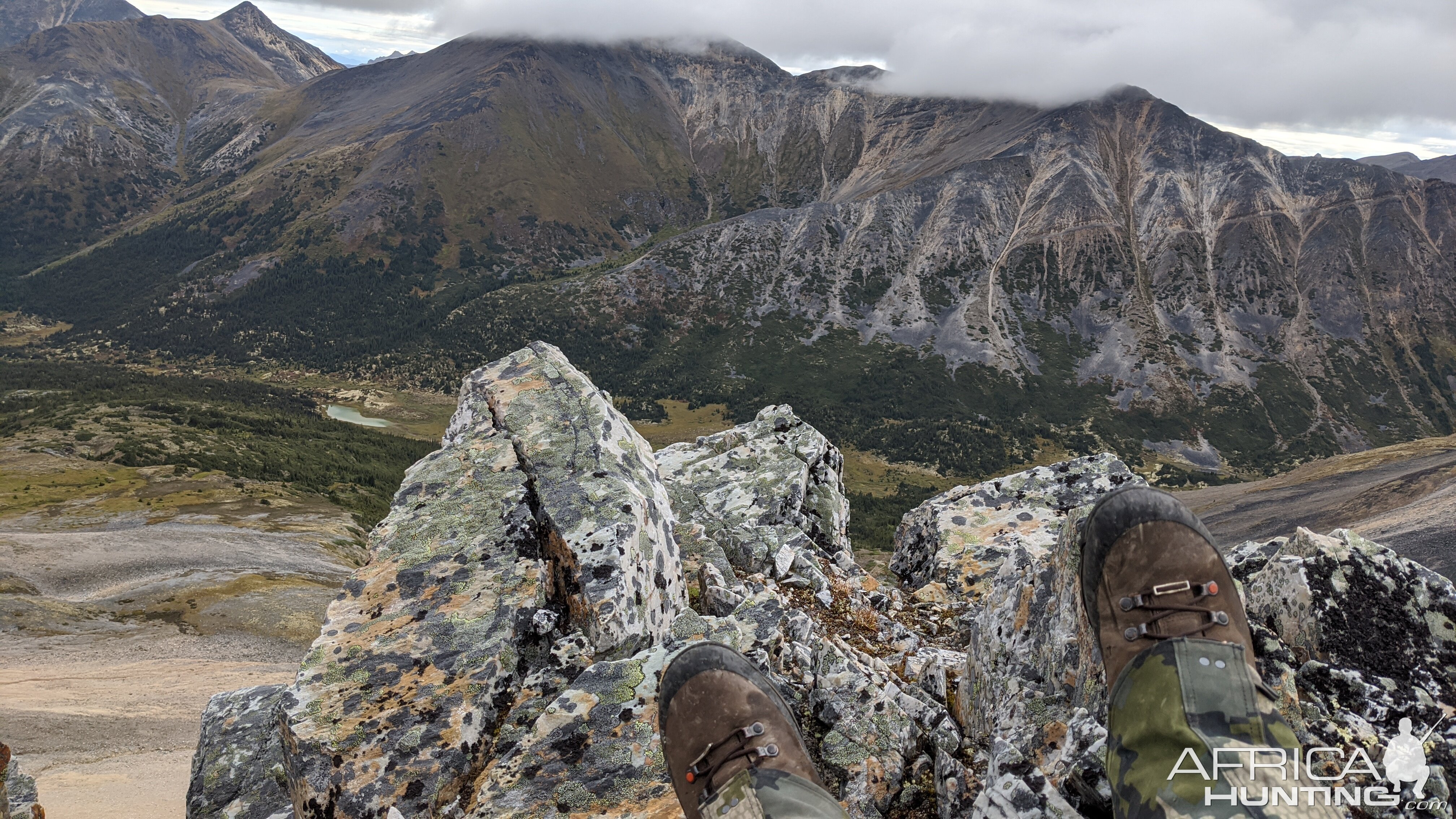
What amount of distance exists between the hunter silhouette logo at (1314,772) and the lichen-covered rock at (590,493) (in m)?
5.78

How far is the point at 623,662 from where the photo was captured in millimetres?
6945

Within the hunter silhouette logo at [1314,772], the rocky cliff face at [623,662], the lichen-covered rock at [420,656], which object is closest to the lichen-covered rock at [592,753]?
the rocky cliff face at [623,662]

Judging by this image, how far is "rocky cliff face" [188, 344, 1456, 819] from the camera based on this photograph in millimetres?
5836

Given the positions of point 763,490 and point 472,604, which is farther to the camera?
point 763,490

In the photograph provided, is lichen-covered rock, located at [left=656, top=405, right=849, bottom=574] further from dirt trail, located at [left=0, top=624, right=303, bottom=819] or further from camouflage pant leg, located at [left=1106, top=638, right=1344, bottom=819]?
dirt trail, located at [left=0, top=624, right=303, bottom=819]

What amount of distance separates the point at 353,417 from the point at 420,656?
145 meters

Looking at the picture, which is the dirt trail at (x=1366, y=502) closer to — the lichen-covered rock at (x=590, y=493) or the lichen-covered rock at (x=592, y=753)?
the lichen-covered rock at (x=590, y=493)

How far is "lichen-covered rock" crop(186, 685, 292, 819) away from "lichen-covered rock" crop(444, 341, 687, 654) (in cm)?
431

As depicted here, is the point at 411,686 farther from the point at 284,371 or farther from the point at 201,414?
the point at 284,371

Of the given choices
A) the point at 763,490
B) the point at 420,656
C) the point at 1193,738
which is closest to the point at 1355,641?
the point at 1193,738

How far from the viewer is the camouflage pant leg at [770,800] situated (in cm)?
504

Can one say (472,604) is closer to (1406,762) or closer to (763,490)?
(1406,762)

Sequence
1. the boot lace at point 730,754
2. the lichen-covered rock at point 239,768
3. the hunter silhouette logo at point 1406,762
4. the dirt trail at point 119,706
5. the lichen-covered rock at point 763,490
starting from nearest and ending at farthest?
the hunter silhouette logo at point 1406,762
the boot lace at point 730,754
the lichen-covered rock at point 239,768
the lichen-covered rock at point 763,490
the dirt trail at point 119,706

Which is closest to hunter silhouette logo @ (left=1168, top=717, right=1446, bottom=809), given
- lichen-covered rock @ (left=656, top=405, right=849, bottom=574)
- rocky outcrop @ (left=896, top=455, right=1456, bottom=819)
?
rocky outcrop @ (left=896, top=455, right=1456, bottom=819)
